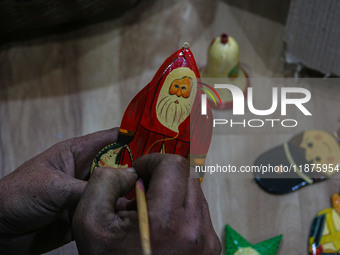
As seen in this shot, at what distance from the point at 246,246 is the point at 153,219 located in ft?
1.46

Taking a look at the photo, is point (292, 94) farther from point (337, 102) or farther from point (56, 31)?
point (56, 31)

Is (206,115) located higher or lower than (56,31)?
lower

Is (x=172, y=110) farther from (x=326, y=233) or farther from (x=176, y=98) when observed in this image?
(x=326, y=233)

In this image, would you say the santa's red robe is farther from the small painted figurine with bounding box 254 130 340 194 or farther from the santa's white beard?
the small painted figurine with bounding box 254 130 340 194

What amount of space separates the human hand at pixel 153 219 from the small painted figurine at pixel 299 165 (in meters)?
0.48

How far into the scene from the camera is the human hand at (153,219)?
455 millimetres

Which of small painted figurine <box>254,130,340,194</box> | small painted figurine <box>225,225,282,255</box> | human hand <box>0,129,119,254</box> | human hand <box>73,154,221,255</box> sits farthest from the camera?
small painted figurine <box>254,130,340,194</box>

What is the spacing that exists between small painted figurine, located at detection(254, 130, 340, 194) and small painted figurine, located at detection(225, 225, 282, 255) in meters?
0.13

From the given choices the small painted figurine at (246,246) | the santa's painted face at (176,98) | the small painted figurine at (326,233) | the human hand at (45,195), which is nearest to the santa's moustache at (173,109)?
the santa's painted face at (176,98)

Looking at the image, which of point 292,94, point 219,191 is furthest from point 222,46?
point 219,191

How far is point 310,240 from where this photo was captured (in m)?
0.87

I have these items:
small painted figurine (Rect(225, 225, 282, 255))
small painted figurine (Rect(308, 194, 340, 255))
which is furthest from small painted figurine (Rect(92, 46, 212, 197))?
small painted figurine (Rect(308, 194, 340, 255))

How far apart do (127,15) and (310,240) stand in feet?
2.44

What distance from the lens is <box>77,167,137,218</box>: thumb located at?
469mm
